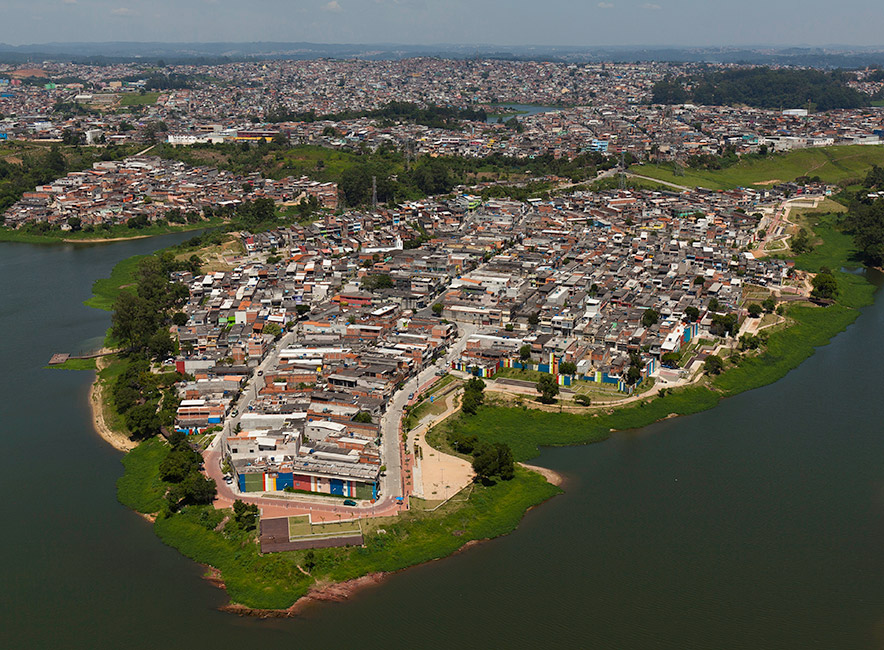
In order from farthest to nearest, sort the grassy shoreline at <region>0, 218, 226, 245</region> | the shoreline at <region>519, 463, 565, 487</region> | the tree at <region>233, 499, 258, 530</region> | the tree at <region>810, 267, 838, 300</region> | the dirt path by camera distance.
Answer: the grassy shoreline at <region>0, 218, 226, 245</region>, the tree at <region>810, 267, 838, 300</region>, the shoreline at <region>519, 463, 565, 487</region>, the dirt path, the tree at <region>233, 499, 258, 530</region>

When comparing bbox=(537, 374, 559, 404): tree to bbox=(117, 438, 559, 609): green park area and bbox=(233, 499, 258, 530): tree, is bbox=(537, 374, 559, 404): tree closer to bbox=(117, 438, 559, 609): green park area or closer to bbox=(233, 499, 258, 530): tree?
bbox=(117, 438, 559, 609): green park area

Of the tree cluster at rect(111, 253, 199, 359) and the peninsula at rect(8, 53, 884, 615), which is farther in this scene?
the tree cluster at rect(111, 253, 199, 359)

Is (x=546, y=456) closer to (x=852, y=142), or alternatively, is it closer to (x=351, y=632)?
(x=351, y=632)

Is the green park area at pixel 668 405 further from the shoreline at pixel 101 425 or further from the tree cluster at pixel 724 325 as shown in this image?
the shoreline at pixel 101 425

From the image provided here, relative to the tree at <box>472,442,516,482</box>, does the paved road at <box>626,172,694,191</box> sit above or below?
below

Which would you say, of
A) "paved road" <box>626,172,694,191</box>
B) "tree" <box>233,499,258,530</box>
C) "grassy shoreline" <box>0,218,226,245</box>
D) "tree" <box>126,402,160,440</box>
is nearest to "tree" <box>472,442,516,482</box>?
"tree" <box>233,499,258,530</box>

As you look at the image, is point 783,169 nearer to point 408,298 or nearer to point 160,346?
point 408,298

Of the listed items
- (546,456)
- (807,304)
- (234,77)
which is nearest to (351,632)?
(546,456)
